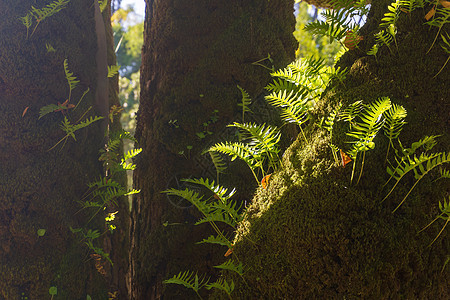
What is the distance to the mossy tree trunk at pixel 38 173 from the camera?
2379 millimetres

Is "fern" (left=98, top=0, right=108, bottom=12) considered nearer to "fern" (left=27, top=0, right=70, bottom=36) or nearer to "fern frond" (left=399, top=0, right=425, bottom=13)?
"fern" (left=27, top=0, right=70, bottom=36)

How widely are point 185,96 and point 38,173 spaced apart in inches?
50.9

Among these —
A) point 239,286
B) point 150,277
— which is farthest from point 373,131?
point 150,277

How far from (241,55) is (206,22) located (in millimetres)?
483

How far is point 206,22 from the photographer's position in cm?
313

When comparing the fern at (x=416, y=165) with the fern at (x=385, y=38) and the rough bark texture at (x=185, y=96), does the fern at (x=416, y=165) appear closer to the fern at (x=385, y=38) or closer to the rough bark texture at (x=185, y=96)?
the fern at (x=385, y=38)

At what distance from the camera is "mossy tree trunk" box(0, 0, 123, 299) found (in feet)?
7.80

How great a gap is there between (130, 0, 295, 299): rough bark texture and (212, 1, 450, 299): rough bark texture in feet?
3.47

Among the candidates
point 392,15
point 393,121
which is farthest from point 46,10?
point 393,121

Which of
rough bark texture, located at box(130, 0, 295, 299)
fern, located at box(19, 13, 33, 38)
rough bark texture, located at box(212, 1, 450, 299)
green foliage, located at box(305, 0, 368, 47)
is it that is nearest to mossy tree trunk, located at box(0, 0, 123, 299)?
fern, located at box(19, 13, 33, 38)

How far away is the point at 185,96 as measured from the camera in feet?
9.91

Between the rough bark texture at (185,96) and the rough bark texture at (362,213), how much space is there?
3.47 feet

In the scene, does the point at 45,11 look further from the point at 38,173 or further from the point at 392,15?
the point at 392,15

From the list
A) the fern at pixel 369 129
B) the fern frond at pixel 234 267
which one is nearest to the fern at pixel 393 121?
the fern at pixel 369 129
